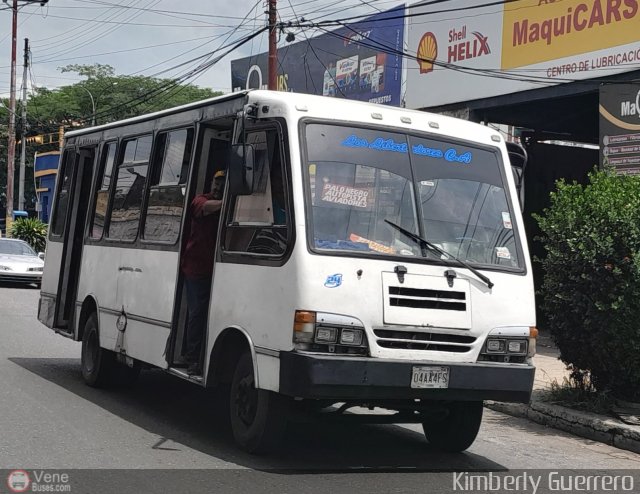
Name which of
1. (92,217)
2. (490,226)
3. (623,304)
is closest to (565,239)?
(623,304)

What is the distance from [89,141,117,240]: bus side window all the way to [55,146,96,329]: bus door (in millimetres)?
601

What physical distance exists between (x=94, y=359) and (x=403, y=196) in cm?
446

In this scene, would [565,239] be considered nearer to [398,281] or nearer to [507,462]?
[507,462]

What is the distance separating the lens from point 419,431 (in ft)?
28.8

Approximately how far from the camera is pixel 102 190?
34.1 ft

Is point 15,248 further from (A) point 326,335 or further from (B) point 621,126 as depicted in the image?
(A) point 326,335

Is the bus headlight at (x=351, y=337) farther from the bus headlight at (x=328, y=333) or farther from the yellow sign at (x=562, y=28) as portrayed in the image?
the yellow sign at (x=562, y=28)

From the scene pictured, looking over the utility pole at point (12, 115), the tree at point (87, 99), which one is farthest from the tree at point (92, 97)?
the utility pole at point (12, 115)

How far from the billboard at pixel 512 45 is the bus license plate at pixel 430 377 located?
9169 millimetres

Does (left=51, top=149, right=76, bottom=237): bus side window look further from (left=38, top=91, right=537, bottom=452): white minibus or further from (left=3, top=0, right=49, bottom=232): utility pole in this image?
(left=3, top=0, right=49, bottom=232): utility pole

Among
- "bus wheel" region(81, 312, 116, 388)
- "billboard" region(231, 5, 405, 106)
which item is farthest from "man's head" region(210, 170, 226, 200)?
"billboard" region(231, 5, 405, 106)

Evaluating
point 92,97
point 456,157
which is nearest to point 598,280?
point 456,157

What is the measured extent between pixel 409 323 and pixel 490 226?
1.27 metres

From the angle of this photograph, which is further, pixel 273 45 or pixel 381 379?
pixel 273 45
